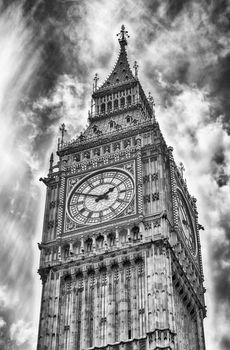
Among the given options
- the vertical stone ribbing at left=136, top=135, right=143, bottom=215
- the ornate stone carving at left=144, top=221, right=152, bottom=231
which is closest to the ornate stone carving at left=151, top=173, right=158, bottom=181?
the vertical stone ribbing at left=136, top=135, right=143, bottom=215

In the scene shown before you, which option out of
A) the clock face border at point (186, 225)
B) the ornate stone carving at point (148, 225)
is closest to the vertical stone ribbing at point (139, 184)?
the ornate stone carving at point (148, 225)

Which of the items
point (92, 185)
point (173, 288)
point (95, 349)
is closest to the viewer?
point (95, 349)

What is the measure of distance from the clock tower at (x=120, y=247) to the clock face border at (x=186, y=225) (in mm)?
103

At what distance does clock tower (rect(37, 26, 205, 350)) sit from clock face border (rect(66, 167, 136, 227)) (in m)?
0.08

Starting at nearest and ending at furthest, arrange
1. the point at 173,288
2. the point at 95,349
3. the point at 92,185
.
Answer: the point at 95,349
the point at 173,288
the point at 92,185

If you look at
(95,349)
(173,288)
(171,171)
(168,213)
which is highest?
(171,171)

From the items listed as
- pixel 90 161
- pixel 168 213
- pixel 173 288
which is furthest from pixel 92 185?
pixel 173 288

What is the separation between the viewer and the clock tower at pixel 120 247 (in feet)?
186

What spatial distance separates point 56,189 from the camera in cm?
6756

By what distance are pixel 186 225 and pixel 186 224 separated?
101 mm

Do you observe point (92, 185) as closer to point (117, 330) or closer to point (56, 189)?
point (56, 189)

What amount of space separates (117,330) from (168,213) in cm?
1087

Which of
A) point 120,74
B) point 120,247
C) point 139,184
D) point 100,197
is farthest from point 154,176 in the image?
point 120,74

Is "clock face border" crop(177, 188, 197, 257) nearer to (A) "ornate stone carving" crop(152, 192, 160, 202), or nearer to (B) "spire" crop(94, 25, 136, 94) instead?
(A) "ornate stone carving" crop(152, 192, 160, 202)
